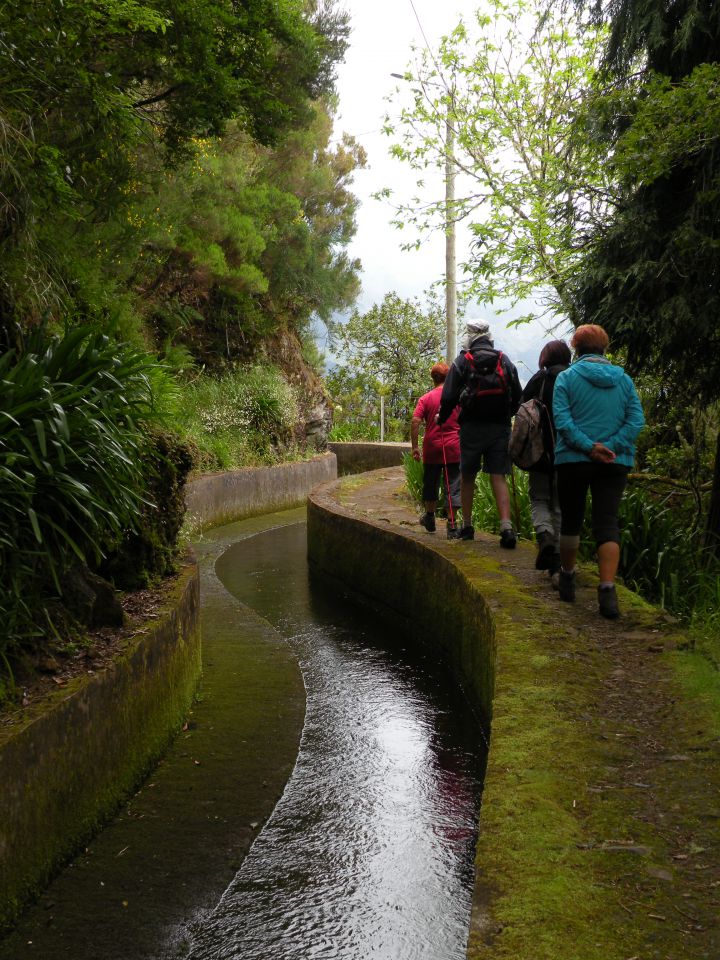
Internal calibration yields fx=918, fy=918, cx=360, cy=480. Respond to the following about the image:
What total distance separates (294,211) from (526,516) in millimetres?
14393

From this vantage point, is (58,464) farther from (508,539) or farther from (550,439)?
(508,539)

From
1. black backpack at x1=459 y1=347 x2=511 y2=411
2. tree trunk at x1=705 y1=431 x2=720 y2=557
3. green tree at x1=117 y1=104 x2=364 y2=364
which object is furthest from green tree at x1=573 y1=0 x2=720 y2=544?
green tree at x1=117 y1=104 x2=364 y2=364

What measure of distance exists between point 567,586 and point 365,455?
17622 mm

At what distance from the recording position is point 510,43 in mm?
14531

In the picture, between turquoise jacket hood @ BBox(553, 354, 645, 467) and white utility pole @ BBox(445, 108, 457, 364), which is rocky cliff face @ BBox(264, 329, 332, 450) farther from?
turquoise jacket hood @ BBox(553, 354, 645, 467)

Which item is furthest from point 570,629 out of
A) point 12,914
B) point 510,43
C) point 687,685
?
point 510,43

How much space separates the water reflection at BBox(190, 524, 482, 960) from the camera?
11.0 ft

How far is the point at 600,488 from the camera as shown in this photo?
552 cm

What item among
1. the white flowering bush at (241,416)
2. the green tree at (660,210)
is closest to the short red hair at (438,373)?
the green tree at (660,210)

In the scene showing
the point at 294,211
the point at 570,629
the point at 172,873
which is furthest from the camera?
the point at 294,211

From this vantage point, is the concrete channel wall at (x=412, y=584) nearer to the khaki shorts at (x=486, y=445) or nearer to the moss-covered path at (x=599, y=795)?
the moss-covered path at (x=599, y=795)

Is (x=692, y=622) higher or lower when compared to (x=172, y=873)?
higher

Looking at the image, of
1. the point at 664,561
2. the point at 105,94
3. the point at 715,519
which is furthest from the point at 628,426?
the point at 105,94

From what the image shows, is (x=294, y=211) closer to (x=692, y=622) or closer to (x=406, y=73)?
(x=406, y=73)
